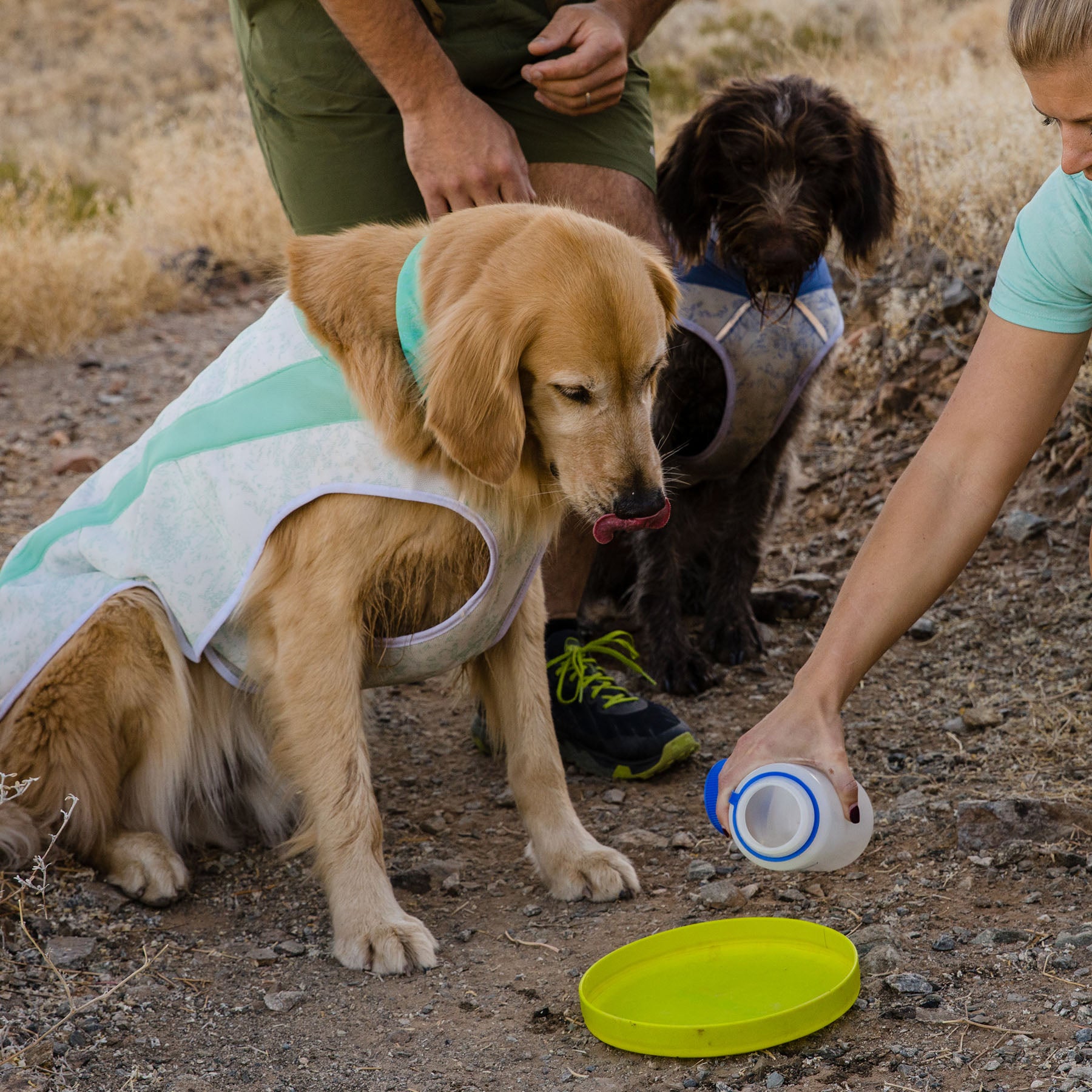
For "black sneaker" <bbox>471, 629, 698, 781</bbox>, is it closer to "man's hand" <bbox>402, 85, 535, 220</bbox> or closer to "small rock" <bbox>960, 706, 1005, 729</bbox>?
"small rock" <bbox>960, 706, 1005, 729</bbox>

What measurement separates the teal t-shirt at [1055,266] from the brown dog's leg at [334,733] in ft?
4.38

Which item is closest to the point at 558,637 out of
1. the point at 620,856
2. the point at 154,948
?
the point at 620,856

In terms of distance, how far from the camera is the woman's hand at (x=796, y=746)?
6.49ft

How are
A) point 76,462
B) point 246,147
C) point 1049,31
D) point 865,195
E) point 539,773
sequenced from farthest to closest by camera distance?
point 246,147, point 76,462, point 865,195, point 539,773, point 1049,31

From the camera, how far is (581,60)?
3.16m

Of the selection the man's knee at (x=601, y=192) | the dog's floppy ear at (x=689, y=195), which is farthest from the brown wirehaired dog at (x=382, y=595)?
the dog's floppy ear at (x=689, y=195)

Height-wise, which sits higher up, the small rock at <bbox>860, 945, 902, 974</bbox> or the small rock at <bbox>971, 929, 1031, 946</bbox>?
the small rock at <bbox>860, 945, 902, 974</bbox>

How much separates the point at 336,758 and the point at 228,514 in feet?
1.82

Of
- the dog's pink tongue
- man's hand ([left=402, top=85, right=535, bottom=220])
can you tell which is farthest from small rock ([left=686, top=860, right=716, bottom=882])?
man's hand ([left=402, top=85, right=535, bottom=220])

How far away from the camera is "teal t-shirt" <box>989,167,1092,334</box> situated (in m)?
2.22

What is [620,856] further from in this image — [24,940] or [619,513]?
[24,940]

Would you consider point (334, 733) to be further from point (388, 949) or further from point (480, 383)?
point (480, 383)

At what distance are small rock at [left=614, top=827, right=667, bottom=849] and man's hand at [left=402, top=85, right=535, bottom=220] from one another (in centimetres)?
157

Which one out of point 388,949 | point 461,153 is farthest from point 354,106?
point 388,949
